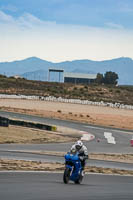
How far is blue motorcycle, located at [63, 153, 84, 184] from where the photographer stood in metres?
19.6

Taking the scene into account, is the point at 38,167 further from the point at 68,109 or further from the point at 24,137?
the point at 68,109

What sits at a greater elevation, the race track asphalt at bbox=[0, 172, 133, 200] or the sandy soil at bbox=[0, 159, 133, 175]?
the race track asphalt at bbox=[0, 172, 133, 200]

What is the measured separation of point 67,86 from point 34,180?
128961 millimetres

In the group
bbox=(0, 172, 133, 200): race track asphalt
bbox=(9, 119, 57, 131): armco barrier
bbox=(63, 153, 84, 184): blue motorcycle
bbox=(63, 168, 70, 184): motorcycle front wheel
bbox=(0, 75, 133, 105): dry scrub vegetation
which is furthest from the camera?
bbox=(0, 75, 133, 105): dry scrub vegetation

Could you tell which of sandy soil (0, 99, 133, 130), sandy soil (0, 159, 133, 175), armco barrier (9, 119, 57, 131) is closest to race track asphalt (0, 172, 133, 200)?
sandy soil (0, 159, 133, 175)

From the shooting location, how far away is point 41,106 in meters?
102

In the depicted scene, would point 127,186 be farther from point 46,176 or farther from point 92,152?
point 92,152

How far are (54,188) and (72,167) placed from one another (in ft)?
6.59

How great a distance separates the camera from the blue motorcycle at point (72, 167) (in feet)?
64.4

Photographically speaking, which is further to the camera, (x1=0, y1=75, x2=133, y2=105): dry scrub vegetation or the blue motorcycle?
(x1=0, y1=75, x2=133, y2=105): dry scrub vegetation

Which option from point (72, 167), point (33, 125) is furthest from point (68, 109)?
point (72, 167)

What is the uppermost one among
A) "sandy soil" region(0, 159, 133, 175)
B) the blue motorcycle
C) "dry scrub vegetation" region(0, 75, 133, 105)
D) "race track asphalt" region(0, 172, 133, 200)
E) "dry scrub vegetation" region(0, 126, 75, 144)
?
"dry scrub vegetation" region(0, 75, 133, 105)

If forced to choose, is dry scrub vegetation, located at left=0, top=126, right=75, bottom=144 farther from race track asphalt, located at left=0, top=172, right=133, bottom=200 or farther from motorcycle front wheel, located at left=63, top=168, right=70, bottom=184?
motorcycle front wheel, located at left=63, top=168, right=70, bottom=184

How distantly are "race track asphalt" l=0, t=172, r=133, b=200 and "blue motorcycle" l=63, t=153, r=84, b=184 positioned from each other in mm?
270
